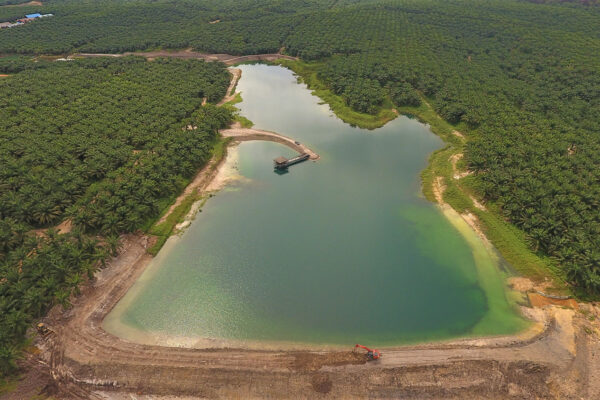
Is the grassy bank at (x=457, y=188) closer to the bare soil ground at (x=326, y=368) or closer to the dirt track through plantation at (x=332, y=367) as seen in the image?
the bare soil ground at (x=326, y=368)

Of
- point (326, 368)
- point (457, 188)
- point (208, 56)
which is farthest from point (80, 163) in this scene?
point (208, 56)

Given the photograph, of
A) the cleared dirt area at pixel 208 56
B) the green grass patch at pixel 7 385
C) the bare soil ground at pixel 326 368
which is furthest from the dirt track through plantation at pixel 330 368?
the cleared dirt area at pixel 208 56

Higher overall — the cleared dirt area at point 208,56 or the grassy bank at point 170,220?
the cleared dirt area at point 208,56

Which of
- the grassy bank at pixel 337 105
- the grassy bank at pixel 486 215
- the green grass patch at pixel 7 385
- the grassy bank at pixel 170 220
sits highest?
the grassy bank at pixel 337 105

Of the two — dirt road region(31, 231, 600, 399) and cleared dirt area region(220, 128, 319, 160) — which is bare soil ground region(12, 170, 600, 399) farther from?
cleared dirt area region(220, 128, 319, 160)

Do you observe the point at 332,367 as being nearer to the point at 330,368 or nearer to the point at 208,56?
the point at 330,368

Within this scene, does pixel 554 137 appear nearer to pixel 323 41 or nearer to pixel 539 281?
pixel 539 281

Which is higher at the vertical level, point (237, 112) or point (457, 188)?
point (237, 112)

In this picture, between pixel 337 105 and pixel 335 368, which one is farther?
pixel 337 105

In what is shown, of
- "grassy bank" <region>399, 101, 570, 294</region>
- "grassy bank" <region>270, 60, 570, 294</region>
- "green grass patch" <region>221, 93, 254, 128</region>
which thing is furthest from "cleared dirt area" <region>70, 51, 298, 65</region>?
"grassy bank" <region>399, 101, 570, 294</region>
